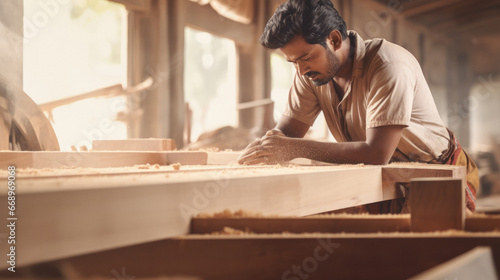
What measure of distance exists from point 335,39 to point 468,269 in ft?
6.26

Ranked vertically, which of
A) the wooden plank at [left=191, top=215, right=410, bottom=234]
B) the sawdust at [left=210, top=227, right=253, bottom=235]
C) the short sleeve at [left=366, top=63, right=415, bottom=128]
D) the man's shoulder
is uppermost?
the man's shoulder

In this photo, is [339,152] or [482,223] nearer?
[482,223]

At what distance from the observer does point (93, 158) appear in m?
1.91

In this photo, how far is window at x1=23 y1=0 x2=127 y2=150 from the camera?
4.10 metres

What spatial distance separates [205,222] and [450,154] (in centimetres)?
191

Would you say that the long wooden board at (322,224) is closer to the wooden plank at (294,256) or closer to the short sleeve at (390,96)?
the wooden plank at (294,256)

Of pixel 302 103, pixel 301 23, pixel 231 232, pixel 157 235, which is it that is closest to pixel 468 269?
pixel 231 232

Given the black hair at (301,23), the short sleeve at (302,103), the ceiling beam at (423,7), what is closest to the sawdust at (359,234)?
→ the black hair at (301,23)

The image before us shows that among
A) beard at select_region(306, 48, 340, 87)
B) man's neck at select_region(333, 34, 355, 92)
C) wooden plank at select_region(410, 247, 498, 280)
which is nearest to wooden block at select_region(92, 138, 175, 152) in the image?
beard at select_region(306, 48, 340, 87)

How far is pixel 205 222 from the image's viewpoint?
1.03m

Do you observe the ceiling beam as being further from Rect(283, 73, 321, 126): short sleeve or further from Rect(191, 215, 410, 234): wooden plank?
Rect(191, 215, 410, 234): wooden plank

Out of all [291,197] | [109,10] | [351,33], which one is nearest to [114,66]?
[109,10]

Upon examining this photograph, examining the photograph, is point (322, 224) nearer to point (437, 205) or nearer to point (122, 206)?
point (437, 205)

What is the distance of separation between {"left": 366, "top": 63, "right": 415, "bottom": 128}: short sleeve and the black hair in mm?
348
